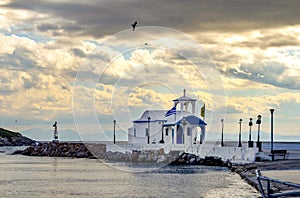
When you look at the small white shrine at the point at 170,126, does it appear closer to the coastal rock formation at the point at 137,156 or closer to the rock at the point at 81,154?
the coastal rock formation at the point at 137,156

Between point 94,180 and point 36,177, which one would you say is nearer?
point 94,180

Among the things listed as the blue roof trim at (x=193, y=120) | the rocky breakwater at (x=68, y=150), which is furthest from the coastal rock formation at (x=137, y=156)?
the blue roof trim at (x=193, y=120)

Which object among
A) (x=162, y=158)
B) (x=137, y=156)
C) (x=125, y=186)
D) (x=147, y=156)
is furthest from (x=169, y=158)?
(x=125, y=186)

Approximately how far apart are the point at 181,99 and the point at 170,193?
55982 mm

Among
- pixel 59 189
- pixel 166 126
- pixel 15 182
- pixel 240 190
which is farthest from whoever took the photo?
pixel 166 126

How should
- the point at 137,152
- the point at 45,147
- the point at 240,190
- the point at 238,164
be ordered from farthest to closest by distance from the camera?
1. the point at 45,147
2. the point at 137,152
3. the point at 238,164
4. the point at 240,190

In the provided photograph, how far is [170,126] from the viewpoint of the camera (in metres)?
98.9

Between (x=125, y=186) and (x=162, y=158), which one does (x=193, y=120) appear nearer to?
(x=162, y=158)

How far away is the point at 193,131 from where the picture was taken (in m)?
97.9

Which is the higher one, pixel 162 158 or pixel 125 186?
pixel 162 158

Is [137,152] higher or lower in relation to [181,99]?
lower

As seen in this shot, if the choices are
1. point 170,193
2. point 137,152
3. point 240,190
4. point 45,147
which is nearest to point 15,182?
point 170,193

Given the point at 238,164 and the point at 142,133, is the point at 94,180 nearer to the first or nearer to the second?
the point at 238,164

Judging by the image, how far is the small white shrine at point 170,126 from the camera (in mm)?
97062
